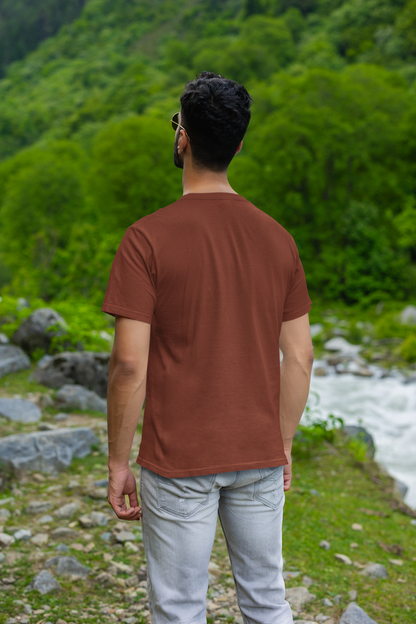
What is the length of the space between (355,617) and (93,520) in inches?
71.9

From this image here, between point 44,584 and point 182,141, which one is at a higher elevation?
point 182,141

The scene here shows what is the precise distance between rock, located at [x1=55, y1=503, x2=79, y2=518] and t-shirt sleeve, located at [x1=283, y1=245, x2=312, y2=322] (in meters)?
2.70

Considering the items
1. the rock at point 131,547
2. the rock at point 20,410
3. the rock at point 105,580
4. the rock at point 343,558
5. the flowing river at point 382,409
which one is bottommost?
the flowing river at point 382,409

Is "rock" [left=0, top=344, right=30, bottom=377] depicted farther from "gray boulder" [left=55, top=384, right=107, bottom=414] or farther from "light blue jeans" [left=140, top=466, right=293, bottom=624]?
"light blue jeans" [left=140, top=466, right=293, bottom=624]

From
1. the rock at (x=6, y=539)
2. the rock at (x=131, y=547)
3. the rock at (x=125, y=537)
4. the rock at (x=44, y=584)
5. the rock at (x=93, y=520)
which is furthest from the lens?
the rock at (x=93, y=520)

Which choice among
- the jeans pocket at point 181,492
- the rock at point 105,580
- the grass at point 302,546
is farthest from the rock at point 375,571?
the jeans pocket at point 181,492

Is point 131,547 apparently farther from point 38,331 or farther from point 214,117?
point 38,331

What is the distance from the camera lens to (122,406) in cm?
171

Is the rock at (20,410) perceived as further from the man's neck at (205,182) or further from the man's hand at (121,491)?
the man's neck at (205,182)

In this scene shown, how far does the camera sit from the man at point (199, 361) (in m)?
1.64

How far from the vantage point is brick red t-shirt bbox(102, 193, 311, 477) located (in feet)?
5.33

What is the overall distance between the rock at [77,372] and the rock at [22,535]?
324 centimetres

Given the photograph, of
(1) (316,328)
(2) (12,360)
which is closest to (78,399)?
(2) (12,360)

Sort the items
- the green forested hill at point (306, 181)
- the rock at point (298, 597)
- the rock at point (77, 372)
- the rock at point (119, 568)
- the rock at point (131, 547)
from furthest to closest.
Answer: the green forested hill at point (306, 181)
the rock at point (77, 372)
the rock at point (131, 547)
the rock at point (119, 568)
the rock at point (298, 597)
